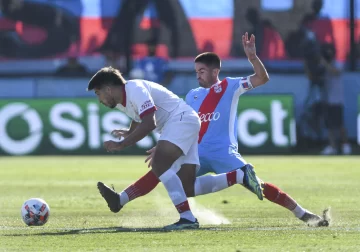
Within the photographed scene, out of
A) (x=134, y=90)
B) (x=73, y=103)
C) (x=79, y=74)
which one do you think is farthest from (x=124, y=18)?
(x=134, y=90)

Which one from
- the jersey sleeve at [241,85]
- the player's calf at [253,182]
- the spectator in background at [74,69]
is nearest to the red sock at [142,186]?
the player's calf at [253,182]

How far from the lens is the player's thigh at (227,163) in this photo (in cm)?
1086

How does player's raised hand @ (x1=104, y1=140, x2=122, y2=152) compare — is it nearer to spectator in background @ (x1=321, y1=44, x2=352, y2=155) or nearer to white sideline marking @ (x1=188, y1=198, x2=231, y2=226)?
white sideline marking @ (x1=188, y1=198, x2=231, y2=226)

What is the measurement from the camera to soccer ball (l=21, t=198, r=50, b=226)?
34.2 feet

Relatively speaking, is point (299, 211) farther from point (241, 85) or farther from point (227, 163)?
point (241, 85)

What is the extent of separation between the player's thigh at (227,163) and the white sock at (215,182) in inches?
10.4

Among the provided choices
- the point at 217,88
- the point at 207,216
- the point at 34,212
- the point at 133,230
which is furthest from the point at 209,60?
the point at 34,212

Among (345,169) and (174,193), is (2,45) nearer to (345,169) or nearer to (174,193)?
(345,169)

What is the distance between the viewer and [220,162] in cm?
1098

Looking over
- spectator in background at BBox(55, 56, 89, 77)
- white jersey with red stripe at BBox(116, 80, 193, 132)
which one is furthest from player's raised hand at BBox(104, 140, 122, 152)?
spectator in background at BBox(55, 56, 89, 77)

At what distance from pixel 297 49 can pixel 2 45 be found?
8.57 metres

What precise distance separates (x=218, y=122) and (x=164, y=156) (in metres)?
1.31

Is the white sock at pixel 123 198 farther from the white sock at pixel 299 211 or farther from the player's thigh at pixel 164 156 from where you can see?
the white sock at pixel 299 211

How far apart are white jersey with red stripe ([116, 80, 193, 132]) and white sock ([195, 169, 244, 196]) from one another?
0.71 metres
